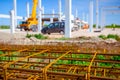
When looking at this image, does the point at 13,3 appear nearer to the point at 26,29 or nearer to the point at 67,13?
the point at 26,29

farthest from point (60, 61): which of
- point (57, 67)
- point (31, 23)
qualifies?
point (31, 23)

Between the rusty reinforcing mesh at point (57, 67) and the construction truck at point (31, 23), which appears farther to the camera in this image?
the construction truck at point (31, 23)

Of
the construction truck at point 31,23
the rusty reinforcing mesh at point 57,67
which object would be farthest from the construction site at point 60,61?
the construction truck at point 31,23

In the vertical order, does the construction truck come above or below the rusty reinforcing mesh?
above

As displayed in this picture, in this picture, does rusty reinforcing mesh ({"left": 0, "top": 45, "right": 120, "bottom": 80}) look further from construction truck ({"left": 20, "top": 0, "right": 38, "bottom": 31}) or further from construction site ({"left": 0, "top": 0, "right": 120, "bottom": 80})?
construction truck ({"left": 20, "top": 0, "right": 38, "bottom": 31})

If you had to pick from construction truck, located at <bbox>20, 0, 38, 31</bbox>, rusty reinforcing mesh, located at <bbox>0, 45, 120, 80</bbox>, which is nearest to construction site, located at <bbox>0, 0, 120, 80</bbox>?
rusty reinforcing mesh, located at <bbox>0, 45, 120, 80</bbox>

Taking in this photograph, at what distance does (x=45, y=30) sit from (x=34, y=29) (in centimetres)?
641

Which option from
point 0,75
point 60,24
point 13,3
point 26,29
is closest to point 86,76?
point 0,75

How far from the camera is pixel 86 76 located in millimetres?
2004

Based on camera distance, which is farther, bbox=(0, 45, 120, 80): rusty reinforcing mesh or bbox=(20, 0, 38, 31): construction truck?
bbox=(20, 0, 38, 31): construction truck

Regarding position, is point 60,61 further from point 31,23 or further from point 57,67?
point 31,23

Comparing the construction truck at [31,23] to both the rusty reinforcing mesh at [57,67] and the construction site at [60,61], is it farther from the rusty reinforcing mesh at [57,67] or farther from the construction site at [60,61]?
the rusty reinforcing mesh at [57,67]

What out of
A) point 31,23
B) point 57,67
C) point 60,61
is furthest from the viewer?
point 31,23

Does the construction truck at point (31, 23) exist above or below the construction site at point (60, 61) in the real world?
above
